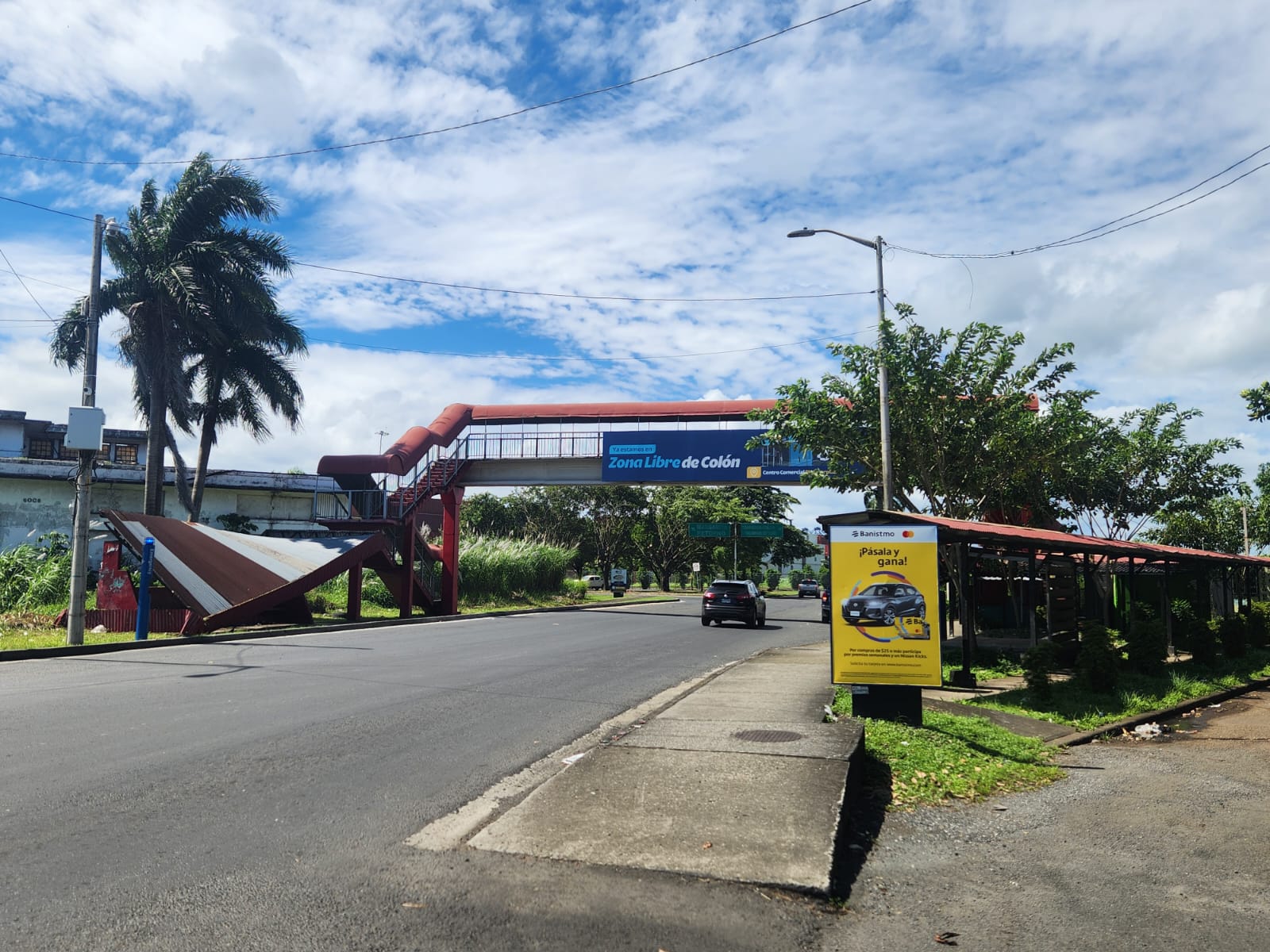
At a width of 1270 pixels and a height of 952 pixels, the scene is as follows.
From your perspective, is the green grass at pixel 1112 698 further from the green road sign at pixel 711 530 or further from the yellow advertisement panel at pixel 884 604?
the green road sign at pixel 711 530

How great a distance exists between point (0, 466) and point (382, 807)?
40.5 metres

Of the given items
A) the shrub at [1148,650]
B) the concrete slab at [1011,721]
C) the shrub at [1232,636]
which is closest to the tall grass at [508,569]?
the shrub at [1232,636]

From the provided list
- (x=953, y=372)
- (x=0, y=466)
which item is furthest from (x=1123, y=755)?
(x=0, y=466)

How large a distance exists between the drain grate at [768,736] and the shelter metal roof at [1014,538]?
7.23 ft

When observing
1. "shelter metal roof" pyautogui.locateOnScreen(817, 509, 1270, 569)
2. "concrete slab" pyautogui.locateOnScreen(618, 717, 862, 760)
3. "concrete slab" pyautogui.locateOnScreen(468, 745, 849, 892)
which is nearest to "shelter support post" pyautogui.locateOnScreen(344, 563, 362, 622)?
"shelter metal roof" pyautogui.locateOnScreen(817, 509, 1270, 569)

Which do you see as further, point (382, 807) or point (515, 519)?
point (515, 519)

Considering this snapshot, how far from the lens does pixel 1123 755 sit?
923 cm

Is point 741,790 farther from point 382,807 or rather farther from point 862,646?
point 862,646

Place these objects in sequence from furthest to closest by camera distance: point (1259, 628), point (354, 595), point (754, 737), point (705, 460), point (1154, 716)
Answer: point (705, 460) < point (354, 595) < point (1259, 628) < point (1154, 716) < point (754, 737)

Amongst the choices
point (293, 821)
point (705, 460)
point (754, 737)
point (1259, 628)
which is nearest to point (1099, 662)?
point (754, 737)

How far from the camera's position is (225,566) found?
2255cm

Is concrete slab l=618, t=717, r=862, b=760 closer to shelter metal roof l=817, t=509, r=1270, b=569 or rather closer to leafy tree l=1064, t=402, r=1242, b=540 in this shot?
shelter metal roof l=817, t=509, r=1270, b=569

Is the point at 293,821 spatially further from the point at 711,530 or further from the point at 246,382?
the point at 711,530

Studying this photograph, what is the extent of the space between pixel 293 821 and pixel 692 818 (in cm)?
242
